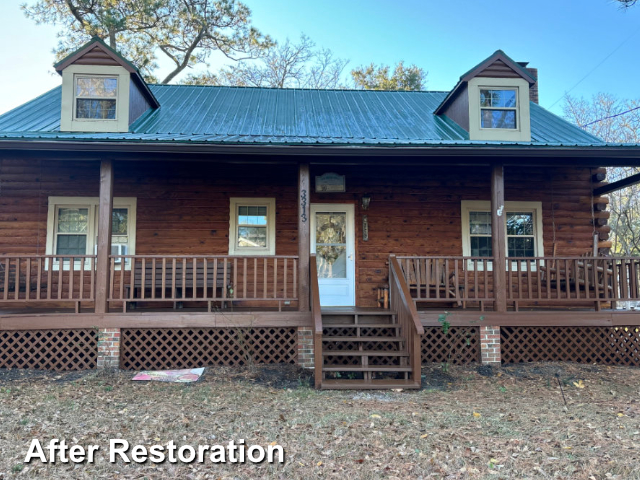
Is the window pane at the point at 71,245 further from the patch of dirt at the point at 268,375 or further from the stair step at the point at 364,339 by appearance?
the stair step at the point at 364,339

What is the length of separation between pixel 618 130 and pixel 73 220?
24670 mm

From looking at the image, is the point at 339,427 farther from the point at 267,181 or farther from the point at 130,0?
the point at 130,0

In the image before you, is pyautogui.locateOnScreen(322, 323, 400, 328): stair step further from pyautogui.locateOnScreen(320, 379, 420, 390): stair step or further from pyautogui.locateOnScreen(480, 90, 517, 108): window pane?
pyautogui.locateOnScreen(480, 90, 517, 108): window pane

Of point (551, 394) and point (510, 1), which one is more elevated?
point (510, 1)

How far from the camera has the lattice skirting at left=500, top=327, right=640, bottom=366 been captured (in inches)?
288

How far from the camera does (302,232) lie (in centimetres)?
691

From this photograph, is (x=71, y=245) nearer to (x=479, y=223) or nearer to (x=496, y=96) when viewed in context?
(x=479, y=223)

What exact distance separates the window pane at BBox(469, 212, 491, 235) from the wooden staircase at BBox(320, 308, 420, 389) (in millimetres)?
3015

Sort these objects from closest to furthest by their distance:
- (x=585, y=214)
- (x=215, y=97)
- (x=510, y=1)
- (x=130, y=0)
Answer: (x=585, y=214) < (x=215, y=97) < (x=130, y=0) < (x=510, y=1)

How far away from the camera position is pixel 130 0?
1786 centimetres

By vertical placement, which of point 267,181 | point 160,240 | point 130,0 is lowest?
point 160,240

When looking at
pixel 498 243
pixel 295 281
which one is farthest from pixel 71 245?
pixel 498 243

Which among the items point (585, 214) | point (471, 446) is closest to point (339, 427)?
point (471, 446)

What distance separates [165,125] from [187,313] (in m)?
3.83
